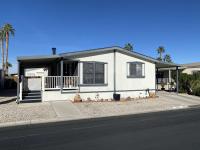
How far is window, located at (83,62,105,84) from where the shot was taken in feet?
73.4

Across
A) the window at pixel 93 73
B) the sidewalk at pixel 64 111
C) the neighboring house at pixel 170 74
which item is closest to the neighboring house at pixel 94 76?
the window at pixel 93 73

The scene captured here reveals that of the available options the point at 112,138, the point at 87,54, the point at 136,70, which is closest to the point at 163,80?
the point at 136,70

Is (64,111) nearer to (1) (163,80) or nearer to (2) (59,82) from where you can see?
(2) (59,82)

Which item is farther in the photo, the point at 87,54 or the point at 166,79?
the point at 166,79

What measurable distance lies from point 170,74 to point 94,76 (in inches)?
615

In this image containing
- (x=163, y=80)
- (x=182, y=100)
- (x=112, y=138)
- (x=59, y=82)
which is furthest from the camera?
(x=163, y=80)

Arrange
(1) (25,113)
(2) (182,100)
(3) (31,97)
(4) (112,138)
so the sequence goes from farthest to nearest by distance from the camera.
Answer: (2) (182,100) < (3) (31,97) < (1) (25,113) < (4) (112,138)

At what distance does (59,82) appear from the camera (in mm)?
21562

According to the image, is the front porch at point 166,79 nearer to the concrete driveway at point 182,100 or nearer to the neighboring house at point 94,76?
the concrete driveway at point 182,100

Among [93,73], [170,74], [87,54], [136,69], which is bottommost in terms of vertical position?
[93,73]

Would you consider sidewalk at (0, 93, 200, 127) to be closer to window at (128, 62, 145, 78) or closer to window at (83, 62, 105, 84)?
window at (83, 62, 105, 84)

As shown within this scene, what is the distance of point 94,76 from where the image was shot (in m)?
22.6

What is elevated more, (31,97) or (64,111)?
(31,97)

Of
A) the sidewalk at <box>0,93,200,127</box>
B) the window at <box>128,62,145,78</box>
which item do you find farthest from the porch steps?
the window at <box>128,62,145,78</box>
